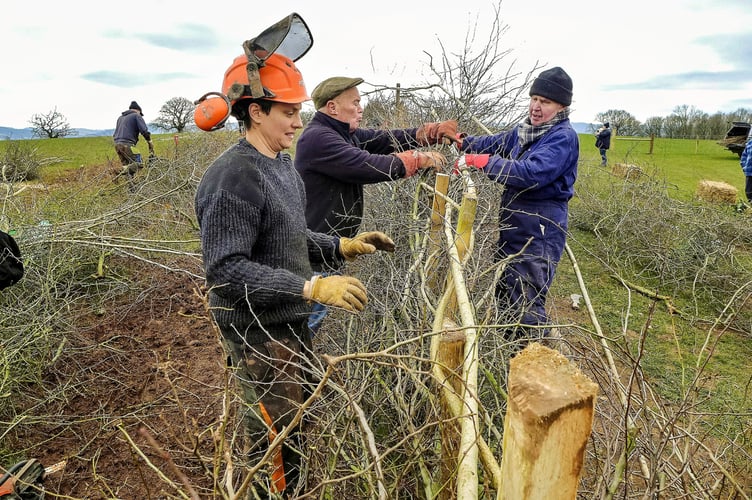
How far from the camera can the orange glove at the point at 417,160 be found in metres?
3.00

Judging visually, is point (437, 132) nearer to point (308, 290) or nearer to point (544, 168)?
point (544, 168)

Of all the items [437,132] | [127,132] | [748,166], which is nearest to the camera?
[437,132]

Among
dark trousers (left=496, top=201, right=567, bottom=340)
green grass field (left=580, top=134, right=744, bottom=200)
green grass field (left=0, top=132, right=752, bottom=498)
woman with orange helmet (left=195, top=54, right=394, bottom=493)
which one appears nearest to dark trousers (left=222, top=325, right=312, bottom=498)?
woman with orange helmet (left=195, top=54, right=394, bottom=493)

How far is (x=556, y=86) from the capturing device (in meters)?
2.86

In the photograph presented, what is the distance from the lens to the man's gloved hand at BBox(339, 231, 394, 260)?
96.1 inches

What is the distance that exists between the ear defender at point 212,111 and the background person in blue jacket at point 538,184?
5.20ft

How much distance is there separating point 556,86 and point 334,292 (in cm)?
202

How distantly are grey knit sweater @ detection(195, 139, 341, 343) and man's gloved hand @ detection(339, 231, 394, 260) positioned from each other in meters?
0.45

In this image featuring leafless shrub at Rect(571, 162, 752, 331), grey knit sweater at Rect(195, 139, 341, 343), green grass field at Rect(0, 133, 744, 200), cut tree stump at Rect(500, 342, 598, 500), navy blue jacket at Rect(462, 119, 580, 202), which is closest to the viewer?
cut tree stump at Rect(500, 342, 598, 500)

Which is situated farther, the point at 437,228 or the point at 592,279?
the point at 592,279

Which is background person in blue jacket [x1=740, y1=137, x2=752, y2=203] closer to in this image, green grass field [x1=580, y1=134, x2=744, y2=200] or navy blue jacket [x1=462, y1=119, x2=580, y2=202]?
green grass field [x1=580, y1=134, x2=744, y2=200]

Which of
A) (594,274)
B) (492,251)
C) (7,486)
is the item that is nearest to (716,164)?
(594,274)

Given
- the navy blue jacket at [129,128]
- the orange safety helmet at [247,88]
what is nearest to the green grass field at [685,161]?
the navy blue jacket at [129,128]

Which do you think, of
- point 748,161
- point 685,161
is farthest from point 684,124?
point 748,161
